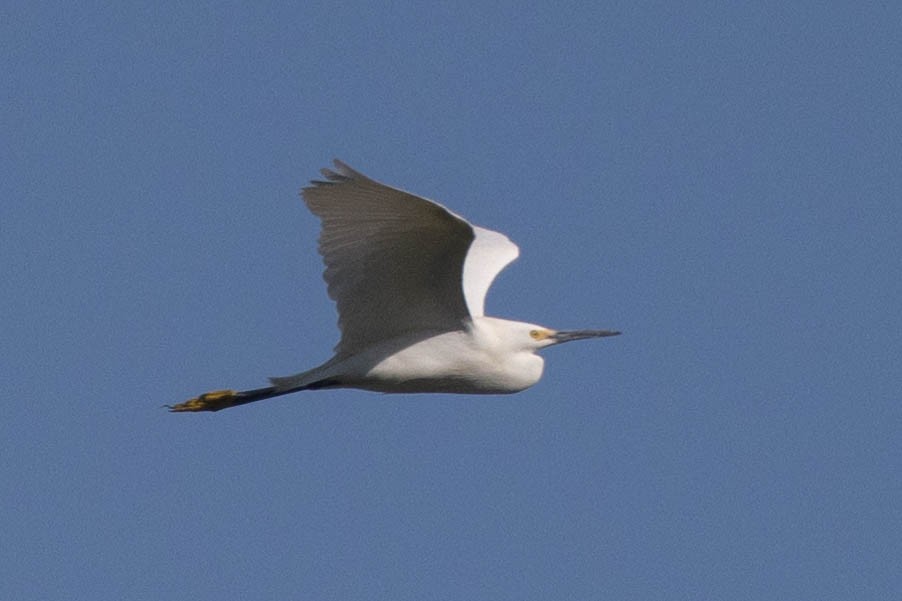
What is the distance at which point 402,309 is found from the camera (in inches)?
458

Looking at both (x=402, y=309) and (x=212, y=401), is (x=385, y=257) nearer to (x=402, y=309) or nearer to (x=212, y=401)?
(x=402, y=309)

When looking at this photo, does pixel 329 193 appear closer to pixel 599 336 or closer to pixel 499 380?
pixel 499 380

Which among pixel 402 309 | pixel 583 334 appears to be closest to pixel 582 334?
pixel 583 334

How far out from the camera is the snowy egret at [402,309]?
34.8ft

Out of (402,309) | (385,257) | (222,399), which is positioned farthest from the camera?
(222,399)

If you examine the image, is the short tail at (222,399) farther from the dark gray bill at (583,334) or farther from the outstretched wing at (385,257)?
the dark gray bill at (583,334)

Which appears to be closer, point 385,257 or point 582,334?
point 385,257

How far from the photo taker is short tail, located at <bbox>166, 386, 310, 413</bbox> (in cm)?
1268

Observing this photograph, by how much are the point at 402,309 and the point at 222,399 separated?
226 centimetres

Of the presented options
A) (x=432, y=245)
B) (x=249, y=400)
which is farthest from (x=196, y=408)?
(x=432, y=245)

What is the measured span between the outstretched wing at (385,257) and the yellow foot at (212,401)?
1.50 meters

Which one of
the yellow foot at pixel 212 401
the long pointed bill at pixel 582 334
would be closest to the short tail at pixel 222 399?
the yellow foot at pixel 212 401

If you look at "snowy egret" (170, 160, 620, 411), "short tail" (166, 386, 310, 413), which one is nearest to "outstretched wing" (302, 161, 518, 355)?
"snowy egret" (170, 160, 620, 411)

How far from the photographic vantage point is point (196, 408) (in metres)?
13.2
